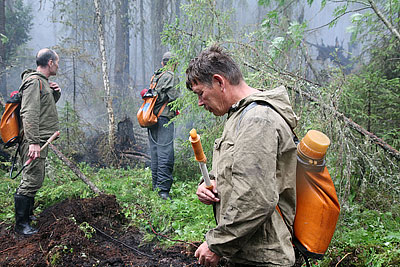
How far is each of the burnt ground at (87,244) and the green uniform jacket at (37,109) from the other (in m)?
1.29

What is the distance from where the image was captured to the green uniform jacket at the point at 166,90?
17.9ft

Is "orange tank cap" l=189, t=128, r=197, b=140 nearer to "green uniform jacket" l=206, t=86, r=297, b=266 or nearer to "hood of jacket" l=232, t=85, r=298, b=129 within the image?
"green uniform jacket" l=206, t=86, r=297, b=266

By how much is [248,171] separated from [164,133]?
4.37m

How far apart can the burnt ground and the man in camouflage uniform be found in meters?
1.17

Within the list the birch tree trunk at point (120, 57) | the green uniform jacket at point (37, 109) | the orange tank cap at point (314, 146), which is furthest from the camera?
the birch tree trunk at point (120, 57)

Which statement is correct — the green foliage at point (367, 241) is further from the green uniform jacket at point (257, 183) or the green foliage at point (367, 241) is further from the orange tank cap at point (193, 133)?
the orange tank cap at point (193, 133)

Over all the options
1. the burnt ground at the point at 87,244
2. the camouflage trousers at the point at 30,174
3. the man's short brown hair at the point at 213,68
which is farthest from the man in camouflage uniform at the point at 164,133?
the man's short brown hair at the point at 213,68

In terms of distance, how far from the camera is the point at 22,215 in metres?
4.12

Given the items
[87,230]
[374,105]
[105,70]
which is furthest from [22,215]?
[374,105]

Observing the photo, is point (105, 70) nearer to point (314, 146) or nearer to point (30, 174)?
point (30, 174)

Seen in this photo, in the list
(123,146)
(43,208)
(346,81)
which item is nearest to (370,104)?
(346,81)

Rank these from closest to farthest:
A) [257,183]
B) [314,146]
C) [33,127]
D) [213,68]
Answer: [257,183] → [314,146] → [213,68] → [33,127]

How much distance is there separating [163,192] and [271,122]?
14.3 ft

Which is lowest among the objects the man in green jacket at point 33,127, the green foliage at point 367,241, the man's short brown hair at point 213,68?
the green foliage at point 367,241
